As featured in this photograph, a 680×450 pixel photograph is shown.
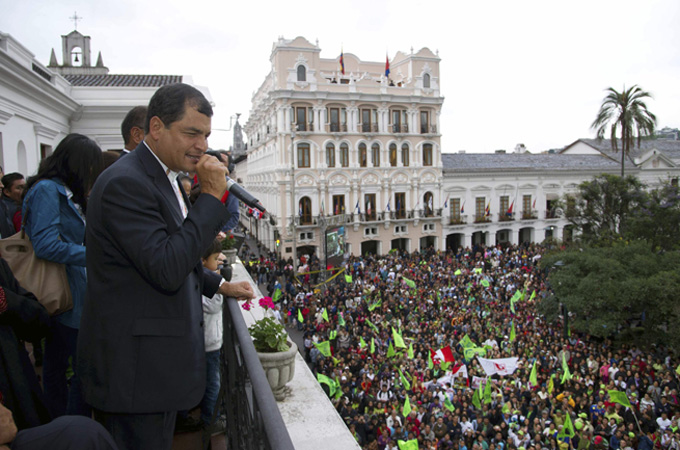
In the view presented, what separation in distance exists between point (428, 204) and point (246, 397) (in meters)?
34.9

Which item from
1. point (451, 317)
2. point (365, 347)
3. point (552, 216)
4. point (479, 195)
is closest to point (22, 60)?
point (365, 347)

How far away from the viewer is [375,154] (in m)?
34.7

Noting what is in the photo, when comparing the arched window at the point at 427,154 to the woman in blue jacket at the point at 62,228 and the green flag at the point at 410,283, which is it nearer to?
the green flag at the point at 410,283

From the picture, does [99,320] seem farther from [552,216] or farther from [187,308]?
[552,216]

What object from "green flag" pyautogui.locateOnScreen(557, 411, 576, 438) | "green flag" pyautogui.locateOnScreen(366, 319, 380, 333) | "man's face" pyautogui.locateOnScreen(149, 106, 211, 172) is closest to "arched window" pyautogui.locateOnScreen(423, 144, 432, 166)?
"green flag" pyautogui.locateOnScreen(366, 319, 380, 333)

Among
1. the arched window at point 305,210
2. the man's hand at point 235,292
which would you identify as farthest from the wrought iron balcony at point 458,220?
the man's hand at point 235,292

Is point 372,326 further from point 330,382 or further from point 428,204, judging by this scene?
point 428,204

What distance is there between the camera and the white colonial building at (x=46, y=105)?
9148 mm

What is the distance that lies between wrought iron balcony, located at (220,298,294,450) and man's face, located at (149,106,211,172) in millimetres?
936

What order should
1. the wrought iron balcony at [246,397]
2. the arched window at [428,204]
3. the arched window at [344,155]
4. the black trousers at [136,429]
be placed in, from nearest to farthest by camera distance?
1. the wrought iron balcony at [246,397]
2. the black trousers at [136,429]
3. the arched window at [344,155]
4. the arched window at [428,204]

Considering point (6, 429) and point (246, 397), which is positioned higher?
point (6, 429)

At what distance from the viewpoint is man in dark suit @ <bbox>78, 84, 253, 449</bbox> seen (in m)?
1.84

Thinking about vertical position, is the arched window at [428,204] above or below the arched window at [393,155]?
below

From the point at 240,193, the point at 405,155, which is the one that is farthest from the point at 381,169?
the point at 240,193
